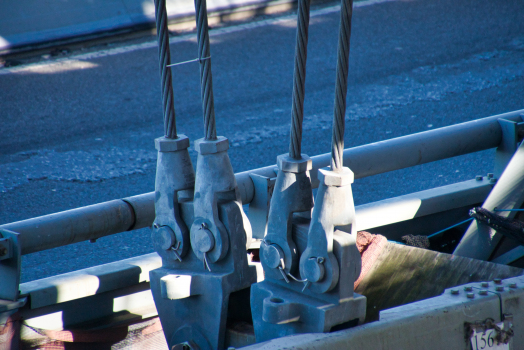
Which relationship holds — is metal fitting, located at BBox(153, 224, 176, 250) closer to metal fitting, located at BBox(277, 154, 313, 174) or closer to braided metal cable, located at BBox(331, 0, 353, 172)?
metal fitting, located at BBox(277, 154, 313, 174)

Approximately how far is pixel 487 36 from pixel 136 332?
698cm

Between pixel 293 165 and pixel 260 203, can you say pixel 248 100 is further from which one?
pixel 293 165

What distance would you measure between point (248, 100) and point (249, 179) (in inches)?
169

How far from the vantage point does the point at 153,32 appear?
26.7ft

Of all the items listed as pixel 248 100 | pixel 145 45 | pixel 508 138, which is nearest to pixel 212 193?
pixel 508 138

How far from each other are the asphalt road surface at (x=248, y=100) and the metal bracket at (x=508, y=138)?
1.80 m

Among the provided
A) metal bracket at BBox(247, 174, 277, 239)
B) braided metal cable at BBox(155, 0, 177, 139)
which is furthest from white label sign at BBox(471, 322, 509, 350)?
braided metal cable at BBox(155, 0, 177, 139)

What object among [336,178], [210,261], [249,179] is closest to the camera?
[336,178]

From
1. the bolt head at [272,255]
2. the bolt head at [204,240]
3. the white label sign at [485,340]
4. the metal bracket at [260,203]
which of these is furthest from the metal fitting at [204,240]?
the white label sign at [485,340]

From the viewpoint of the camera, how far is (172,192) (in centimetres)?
168

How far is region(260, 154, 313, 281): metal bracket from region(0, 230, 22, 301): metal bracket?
1.99 ft

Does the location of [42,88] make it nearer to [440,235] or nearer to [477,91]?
[477,91]

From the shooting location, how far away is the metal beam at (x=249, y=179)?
5.74 ft

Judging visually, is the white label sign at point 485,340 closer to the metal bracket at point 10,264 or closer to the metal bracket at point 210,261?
the metal bracket at point 210,261
